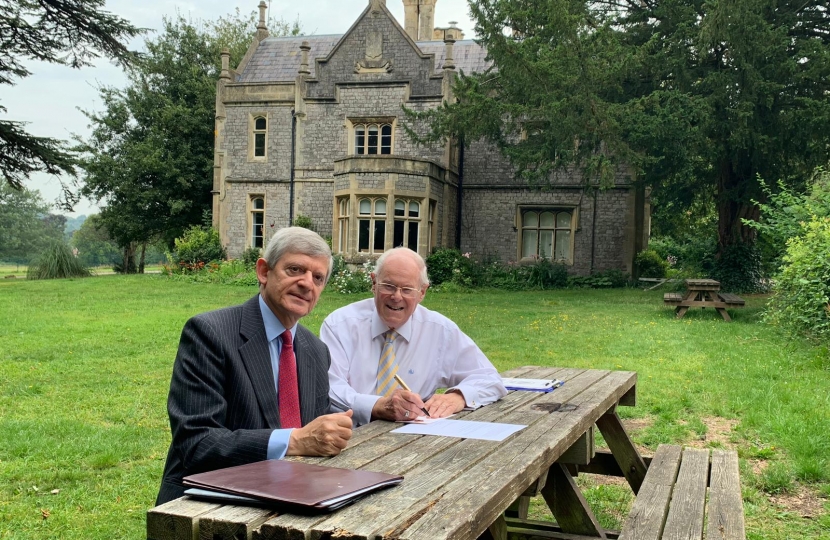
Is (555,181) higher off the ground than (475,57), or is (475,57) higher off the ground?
(475,57)

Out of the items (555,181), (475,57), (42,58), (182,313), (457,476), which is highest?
(475,57)

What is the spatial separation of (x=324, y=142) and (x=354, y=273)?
636 cm

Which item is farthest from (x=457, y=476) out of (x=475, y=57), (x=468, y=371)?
(x=475, y=57)

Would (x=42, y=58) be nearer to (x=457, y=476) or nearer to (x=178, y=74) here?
(x=178, y=74)

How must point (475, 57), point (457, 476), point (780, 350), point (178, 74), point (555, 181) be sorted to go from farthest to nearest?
point (178, 74)
point (475, 57)
point (555, 181)
point (780, 350)
point (457, 476)

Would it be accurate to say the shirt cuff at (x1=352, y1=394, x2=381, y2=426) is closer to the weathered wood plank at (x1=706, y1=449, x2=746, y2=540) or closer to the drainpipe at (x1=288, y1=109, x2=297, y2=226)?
the weathered wood plank at (x1=706, y1=449, x2=746, y2=540)

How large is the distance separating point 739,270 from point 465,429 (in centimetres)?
2114

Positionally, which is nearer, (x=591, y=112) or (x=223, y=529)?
(x=223, y=529)

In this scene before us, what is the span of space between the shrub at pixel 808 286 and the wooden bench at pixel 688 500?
6.73 metres

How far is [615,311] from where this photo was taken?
16109 millimetres

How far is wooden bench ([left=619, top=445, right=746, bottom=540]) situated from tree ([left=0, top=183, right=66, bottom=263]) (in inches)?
3587

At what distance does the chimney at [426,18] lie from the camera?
3092cm

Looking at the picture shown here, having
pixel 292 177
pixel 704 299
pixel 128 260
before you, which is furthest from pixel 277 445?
pixel 128 260

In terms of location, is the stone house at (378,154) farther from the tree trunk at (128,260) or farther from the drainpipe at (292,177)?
the tree trunk at (128,260)
